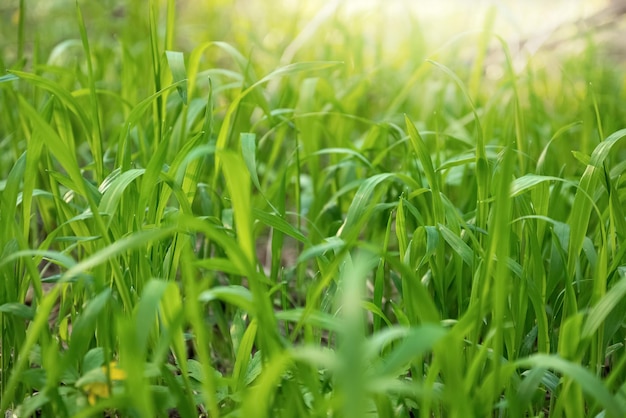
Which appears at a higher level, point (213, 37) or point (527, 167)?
point (213, 37)

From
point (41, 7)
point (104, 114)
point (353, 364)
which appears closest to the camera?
point (353, 364)

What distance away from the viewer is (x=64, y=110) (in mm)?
1160

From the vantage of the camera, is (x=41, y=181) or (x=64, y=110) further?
(x=41, y=181)

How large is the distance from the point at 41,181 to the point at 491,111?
0.96 m

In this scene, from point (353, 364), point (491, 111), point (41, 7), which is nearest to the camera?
point (353, 364)

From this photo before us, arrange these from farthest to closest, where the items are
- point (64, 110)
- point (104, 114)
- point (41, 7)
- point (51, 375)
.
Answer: point (41, 7) < point (104, 114) < point (64, 110) < point (51, 375)

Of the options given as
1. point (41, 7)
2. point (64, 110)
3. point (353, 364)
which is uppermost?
point (41, 7)

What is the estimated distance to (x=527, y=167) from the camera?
1.33 meters

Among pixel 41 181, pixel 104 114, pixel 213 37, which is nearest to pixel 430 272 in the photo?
pixel 41 181

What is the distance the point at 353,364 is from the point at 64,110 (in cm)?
82

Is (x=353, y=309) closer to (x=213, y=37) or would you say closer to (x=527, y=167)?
(x=527, y=167)

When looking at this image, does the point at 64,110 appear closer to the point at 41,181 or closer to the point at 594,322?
the point at 41,181

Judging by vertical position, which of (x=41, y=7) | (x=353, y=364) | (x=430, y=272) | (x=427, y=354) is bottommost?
(x=427, y=354)

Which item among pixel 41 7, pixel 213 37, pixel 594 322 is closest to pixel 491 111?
pixel 594 322
